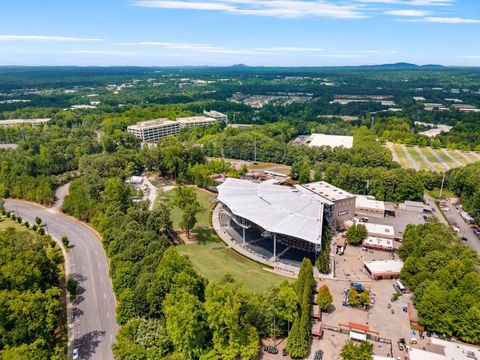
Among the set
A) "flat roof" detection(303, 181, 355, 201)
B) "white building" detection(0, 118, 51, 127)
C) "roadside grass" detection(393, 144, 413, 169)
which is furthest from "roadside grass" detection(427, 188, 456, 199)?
"white building" detection(0, 118, 51, 127)

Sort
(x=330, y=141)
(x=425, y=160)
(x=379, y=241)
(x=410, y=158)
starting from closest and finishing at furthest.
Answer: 1. (x=379, y=241)
2. (x=425, y=160)
3. (x=410, y=158)
4. (x=330, y=141)

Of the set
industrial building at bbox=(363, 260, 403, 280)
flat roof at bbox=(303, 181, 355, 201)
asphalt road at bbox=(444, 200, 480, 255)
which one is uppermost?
flat roof at bbox=(303, 181, 355, 201)

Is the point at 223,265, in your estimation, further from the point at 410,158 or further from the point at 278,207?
the point at 410,158

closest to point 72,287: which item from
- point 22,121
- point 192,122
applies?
point 192,122

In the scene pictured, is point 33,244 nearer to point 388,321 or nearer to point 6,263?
point 6,263

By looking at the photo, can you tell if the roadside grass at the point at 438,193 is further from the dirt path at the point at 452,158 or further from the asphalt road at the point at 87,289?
the asphalt road at the point at 87,289

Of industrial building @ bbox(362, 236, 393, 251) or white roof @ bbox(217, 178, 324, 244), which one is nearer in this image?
white roof @ bbox(217, 178, 324, 244)

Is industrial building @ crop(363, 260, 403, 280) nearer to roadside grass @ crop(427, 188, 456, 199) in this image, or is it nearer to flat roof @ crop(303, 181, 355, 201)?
flat roof @ crop(303, 181, 355, 201)
